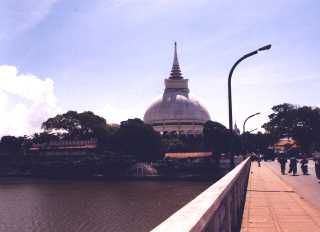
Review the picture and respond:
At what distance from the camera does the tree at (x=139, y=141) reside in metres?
101

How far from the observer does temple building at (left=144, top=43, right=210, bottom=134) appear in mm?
170875

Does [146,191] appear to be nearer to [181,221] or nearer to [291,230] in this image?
[291,230]

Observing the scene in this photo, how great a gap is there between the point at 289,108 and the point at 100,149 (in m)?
63.1

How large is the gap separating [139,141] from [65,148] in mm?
25259

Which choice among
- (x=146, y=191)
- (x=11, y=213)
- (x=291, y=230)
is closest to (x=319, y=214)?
(x=291, y=230)

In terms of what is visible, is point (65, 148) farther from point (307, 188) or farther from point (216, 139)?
point (307, 188)

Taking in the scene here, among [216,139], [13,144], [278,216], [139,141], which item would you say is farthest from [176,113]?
[278,216]

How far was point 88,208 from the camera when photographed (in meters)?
52.3

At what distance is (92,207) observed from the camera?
53188 mm

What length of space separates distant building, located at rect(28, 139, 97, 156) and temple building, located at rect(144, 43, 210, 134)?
5061cm

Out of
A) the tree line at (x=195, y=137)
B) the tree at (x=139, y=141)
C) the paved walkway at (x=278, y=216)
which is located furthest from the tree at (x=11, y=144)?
the paved walkway at (x=278, y=216)

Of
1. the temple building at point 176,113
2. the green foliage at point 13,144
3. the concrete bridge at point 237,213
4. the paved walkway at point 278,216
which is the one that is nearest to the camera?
the concrete bridge at point 237,213

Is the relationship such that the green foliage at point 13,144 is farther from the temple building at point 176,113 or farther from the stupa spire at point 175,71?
the stupa spire at point 175,71

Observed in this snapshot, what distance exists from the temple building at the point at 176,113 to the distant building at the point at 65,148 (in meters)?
50.6
